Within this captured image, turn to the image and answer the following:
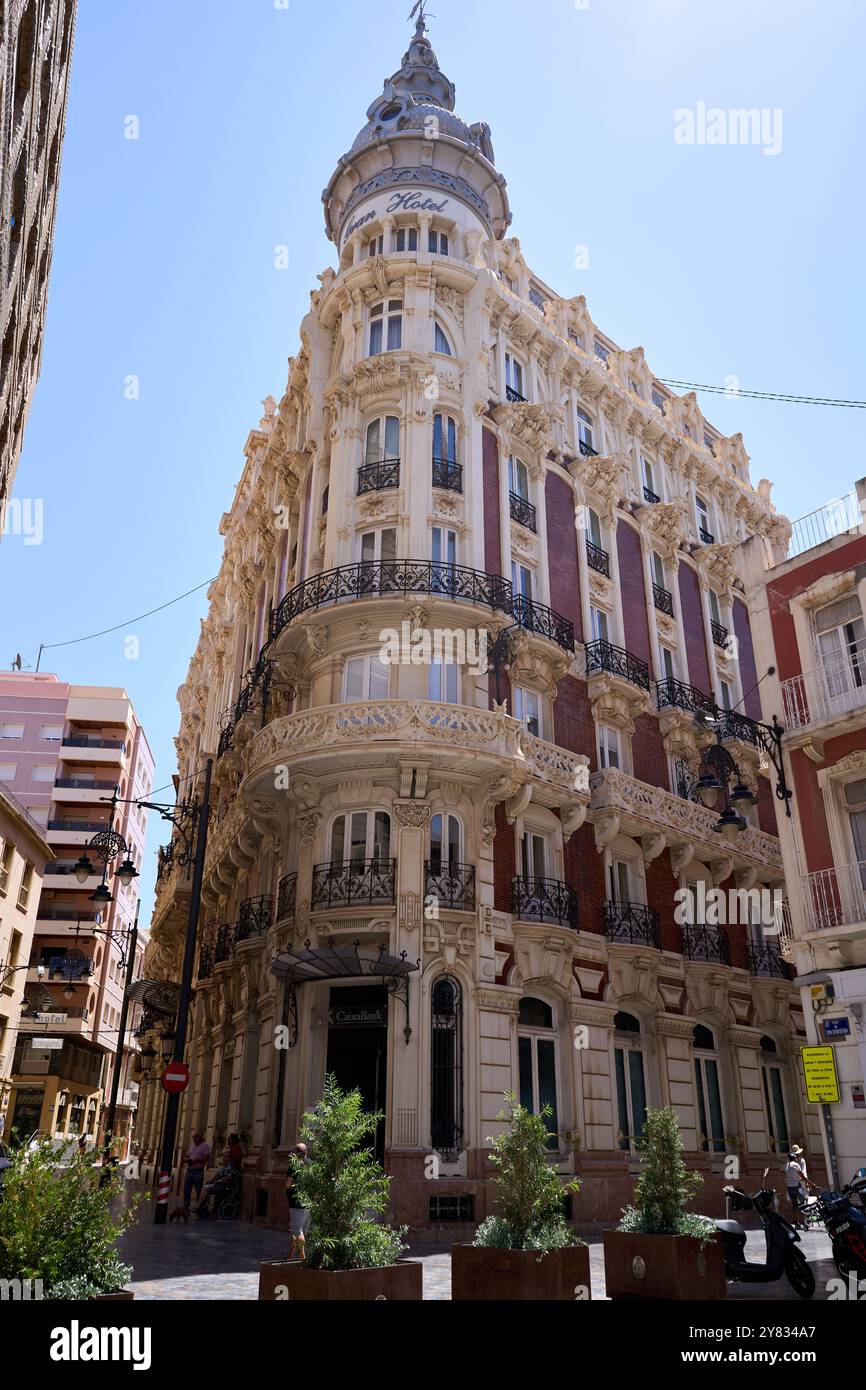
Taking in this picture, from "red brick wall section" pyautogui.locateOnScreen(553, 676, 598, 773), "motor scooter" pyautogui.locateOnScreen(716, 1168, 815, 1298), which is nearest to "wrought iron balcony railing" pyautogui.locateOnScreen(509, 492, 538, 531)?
"red brick wall section" pyautogui.locateOnScreen(553, 676, 598, 773)

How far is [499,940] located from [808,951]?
21.6ft

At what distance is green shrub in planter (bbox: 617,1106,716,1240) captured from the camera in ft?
36.1

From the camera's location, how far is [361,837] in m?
22.0

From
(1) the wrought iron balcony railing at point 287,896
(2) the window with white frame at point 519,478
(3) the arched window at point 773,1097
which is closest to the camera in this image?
(1) the wrought iron balcony railing at point 287,896

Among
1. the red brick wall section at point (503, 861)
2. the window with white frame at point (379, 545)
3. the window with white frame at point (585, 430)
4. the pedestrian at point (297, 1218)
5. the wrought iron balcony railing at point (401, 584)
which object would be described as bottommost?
the pedestrian at point (297, 1218)

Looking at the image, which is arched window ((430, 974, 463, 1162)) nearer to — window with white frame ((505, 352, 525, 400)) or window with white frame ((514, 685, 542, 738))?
window with white frame ((514, 685, 542, 738))

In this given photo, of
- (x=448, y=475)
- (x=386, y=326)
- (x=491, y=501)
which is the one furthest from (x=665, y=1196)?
(x=386, y=326)

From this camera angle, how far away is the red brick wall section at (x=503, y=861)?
22.5 metres

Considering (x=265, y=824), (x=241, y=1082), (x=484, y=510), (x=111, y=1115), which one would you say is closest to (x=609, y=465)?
(x=484, y=510)

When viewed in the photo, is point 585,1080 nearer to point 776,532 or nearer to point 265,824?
point 265,824

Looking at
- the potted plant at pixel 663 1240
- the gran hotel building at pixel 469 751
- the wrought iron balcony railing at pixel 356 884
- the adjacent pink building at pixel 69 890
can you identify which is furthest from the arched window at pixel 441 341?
the adjacent pink building at pixel 69 890

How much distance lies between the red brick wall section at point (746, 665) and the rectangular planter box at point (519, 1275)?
2681 cm

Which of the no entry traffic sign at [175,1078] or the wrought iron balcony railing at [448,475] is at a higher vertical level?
the wrought iron balcony railing at [448,475]

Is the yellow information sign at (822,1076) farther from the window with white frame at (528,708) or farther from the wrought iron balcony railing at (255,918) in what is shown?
the wrought iron balcony railing at (255,918)
